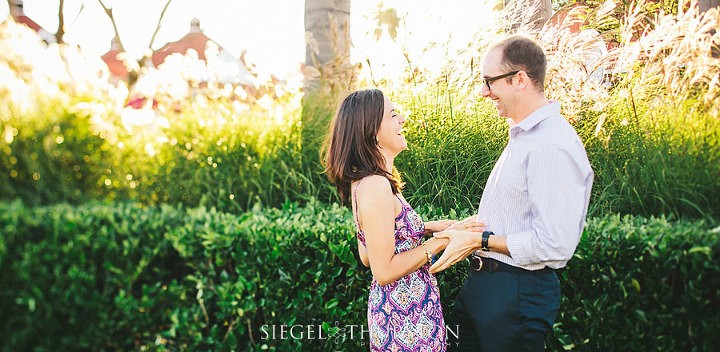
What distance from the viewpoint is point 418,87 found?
4.54 meters

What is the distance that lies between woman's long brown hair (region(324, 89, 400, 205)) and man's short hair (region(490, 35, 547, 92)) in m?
0.66

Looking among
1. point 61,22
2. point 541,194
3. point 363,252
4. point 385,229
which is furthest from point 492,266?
point 61,22

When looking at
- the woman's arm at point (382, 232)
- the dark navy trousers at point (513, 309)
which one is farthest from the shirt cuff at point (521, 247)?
the woman's arm at point (382, 232)

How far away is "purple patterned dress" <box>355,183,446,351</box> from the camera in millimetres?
2273

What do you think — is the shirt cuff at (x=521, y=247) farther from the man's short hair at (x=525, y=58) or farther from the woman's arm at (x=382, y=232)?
the man's short hair at (x=525, y=58)

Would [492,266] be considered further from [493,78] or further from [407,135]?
[407,135]

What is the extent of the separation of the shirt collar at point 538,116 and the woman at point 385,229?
540 mm

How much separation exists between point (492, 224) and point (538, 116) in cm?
56

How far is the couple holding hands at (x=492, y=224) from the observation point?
80.4 inches

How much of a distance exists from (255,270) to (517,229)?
5.60 feet

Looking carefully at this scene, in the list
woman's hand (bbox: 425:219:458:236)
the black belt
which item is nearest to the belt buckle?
the black belt

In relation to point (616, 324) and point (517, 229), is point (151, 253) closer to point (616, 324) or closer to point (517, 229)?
point (517, 229)

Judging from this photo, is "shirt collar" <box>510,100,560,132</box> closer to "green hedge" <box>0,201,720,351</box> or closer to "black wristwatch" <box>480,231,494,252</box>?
"black wristwatch" <box>480,231,494,252</box>

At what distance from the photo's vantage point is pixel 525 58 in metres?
2.34
